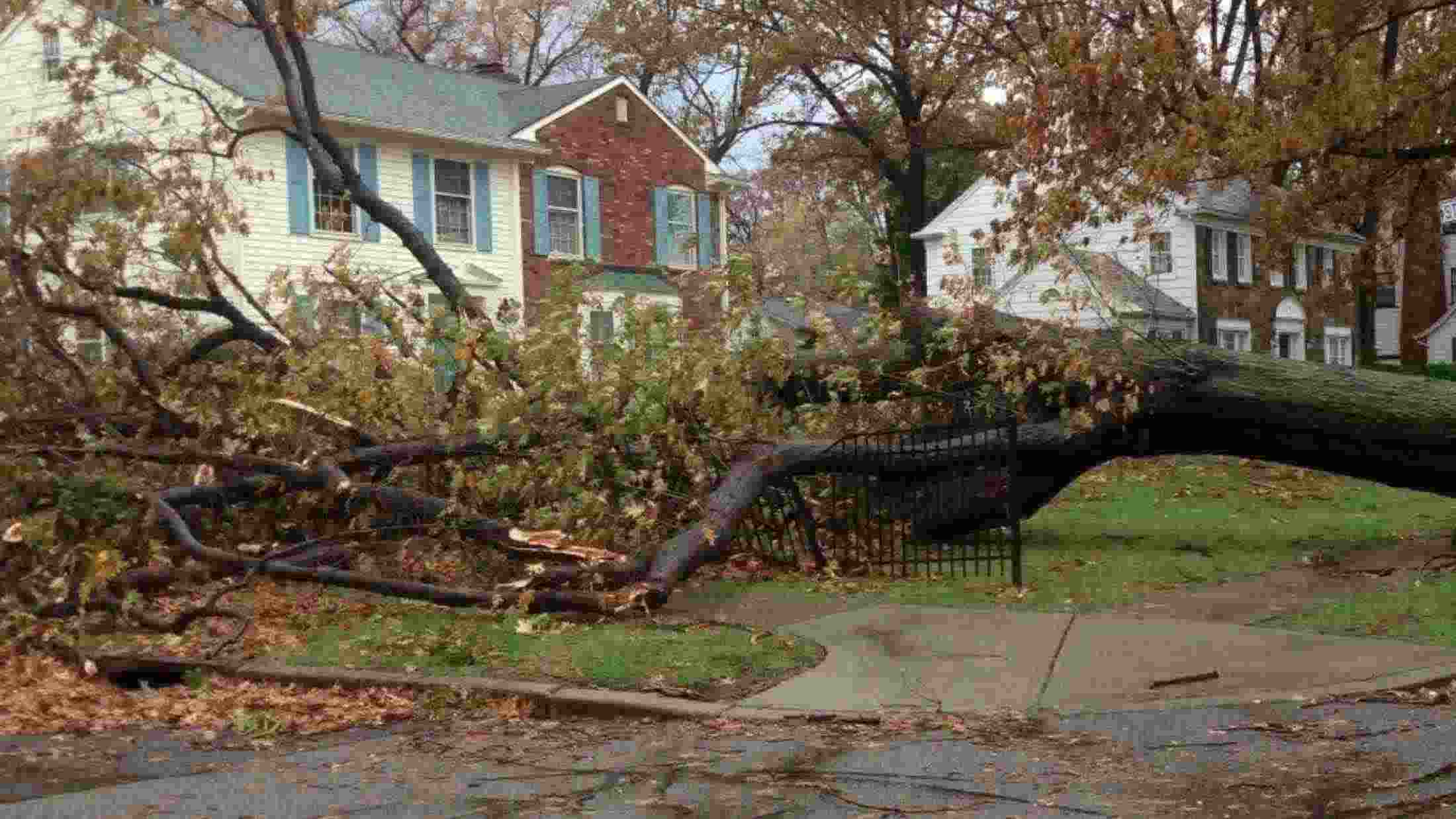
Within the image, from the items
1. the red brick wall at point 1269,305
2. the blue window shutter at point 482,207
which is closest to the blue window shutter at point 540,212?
the blue window shutter at point 482,207

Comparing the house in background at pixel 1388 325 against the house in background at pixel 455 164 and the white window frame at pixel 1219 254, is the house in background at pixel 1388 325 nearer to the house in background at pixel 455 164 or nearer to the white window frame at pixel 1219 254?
the white window frame at pixel 1219 254

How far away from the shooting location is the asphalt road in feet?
17.6

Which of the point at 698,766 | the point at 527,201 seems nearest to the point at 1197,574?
the point at 698,766

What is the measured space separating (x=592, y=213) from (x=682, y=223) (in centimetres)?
250

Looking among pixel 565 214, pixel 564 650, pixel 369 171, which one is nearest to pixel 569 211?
pixel 565 214

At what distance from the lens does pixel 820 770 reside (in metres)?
5.97

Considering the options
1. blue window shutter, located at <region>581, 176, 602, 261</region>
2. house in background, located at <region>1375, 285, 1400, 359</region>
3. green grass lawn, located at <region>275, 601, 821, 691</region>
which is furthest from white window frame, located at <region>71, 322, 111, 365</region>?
house in background, located at <region>1375, 285, 1400, 359</region>

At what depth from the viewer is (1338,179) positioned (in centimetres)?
1894

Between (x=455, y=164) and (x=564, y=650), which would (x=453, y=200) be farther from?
(x=564, y=650)

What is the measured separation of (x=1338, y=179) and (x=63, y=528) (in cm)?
1525

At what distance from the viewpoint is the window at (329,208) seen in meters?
24.2

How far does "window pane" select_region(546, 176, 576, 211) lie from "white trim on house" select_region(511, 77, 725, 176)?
1.06 m

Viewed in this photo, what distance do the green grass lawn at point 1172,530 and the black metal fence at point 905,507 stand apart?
1.40 feet

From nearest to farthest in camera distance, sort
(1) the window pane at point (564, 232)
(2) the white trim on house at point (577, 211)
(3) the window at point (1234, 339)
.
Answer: (2) the white trim on house at point (577, 211) → (1) the window pane at point (564, 232) → (3) the window at point (1234, 339)
